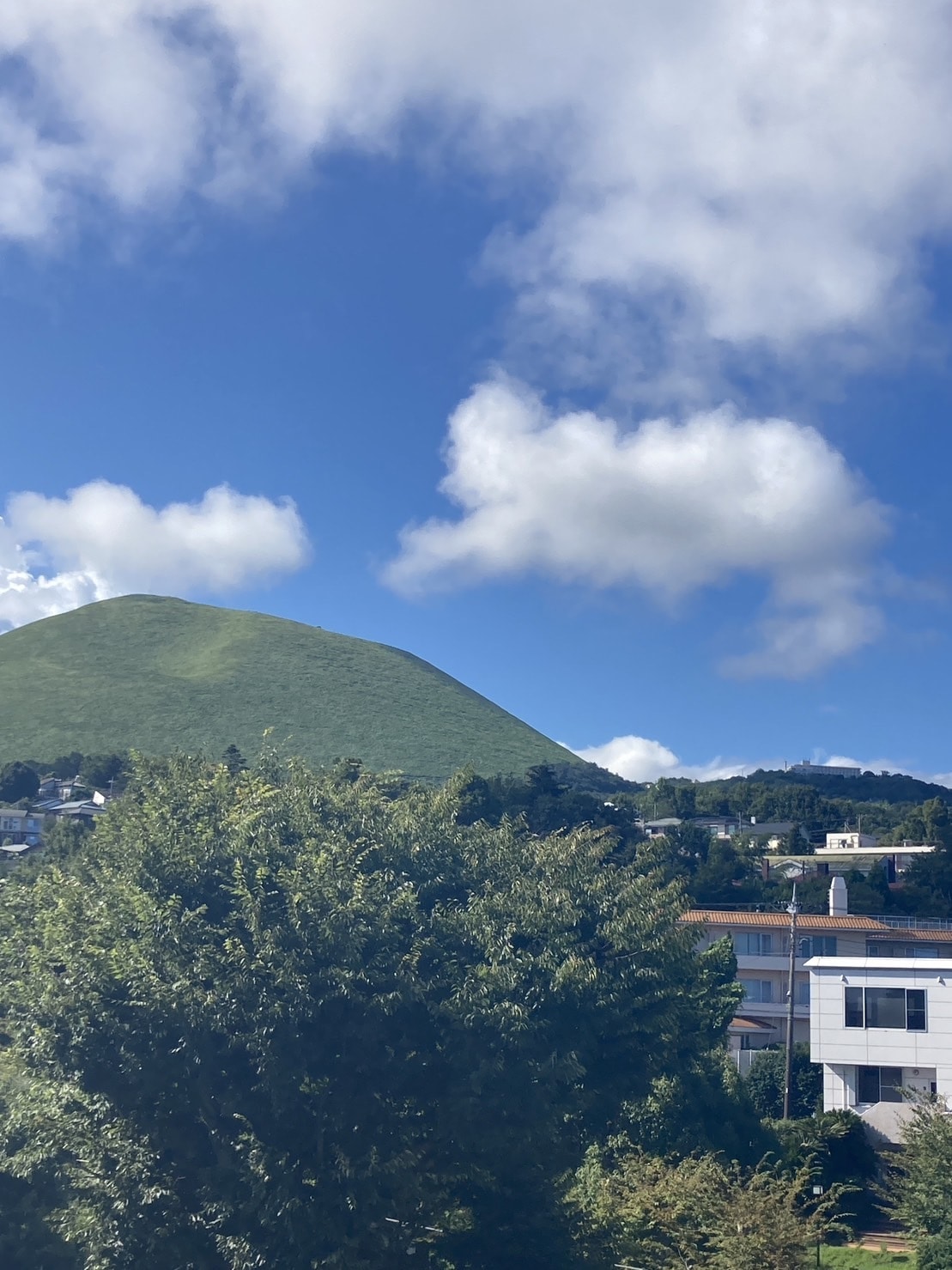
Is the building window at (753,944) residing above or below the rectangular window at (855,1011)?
above

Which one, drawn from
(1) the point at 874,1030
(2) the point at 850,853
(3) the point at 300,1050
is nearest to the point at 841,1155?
(1) the point at 874,1030

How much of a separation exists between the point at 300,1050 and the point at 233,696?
146 metres

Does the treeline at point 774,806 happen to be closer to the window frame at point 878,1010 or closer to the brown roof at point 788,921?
the brown roof at point 788,921

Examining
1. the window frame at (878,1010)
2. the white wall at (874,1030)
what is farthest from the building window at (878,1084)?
the window frame at (878,1010)

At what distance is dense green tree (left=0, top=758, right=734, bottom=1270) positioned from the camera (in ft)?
54.3

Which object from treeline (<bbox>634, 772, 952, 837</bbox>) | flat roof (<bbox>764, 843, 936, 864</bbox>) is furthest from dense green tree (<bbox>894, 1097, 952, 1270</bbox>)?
treeline (<bbox>634, 772, 952, 837</bbox>)

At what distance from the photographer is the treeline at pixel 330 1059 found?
1662 centimetres

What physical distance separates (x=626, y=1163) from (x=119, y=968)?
10134mm

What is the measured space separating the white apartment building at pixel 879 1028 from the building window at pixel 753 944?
48.7 feet

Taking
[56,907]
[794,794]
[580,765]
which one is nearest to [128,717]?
[580,765]

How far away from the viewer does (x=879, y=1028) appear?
35.9 meters

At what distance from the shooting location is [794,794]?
125 m

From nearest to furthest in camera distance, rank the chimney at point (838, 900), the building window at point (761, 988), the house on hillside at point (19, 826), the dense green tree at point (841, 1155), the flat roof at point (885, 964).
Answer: the dense green tree at point (841, 1155) → the flat roof at point (885, 964) → the building window at point (761, 988) → the chimney at point (838, 900) → the house on hillside at point (19, 826)

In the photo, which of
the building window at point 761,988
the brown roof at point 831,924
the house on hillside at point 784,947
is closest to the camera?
the brown roof at point 831,924
